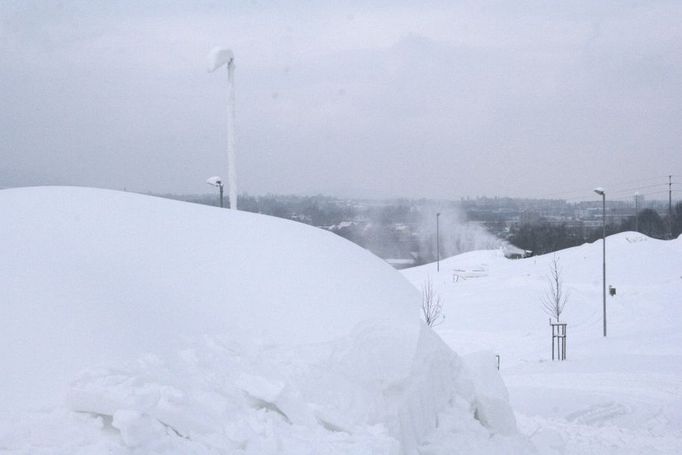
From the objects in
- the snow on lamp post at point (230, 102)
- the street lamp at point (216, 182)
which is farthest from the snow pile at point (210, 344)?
the street lamp at point (216, 182)

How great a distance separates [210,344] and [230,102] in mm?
4869

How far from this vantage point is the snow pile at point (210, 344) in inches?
140

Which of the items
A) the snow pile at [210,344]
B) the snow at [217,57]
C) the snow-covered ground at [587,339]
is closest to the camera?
the snow pile at [210,344]

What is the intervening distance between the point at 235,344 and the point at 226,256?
4.30 feet

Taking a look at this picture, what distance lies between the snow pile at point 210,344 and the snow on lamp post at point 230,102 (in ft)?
5.49

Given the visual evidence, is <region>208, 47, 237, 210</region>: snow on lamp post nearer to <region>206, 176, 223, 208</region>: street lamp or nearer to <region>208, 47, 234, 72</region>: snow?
<region>208, 47, 234, 72</region>: snow

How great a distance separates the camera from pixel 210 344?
4.55m

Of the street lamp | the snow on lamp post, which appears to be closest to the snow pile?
the snow on lamp post

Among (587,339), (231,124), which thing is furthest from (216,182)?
(587,339)

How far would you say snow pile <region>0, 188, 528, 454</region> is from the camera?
356 cm

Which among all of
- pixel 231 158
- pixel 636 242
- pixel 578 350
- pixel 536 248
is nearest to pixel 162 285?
pixel 231 158

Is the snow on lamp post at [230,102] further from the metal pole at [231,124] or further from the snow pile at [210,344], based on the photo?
the snow pile at [210,344]

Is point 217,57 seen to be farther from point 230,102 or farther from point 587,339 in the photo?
point 587,339

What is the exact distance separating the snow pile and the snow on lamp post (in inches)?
65.9
